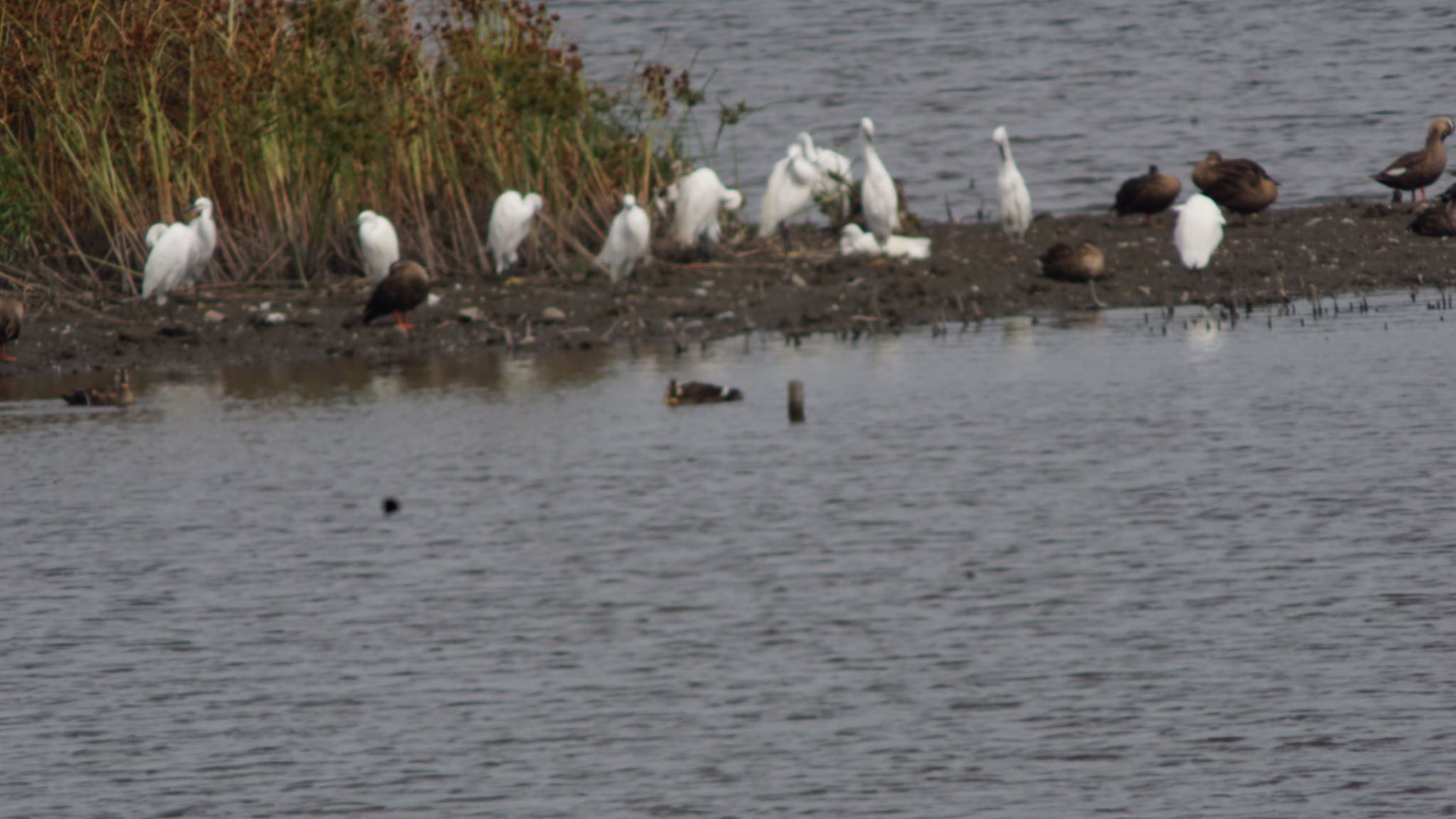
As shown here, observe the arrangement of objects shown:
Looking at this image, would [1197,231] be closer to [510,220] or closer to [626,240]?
[626,240]

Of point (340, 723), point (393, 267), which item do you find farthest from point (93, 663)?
point (393, 267)

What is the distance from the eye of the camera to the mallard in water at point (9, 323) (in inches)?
704

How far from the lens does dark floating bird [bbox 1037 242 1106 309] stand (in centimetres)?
1964

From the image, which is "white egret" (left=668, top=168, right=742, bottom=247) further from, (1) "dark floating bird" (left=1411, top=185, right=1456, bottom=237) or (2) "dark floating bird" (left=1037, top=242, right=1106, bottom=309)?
(1) "dark floating bird" (left=1411, top=185, right=1456, bottom=237)

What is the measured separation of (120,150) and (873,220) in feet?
22.2

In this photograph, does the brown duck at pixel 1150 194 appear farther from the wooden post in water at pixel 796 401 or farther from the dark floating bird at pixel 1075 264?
the wooden post in water at pixel 796 401

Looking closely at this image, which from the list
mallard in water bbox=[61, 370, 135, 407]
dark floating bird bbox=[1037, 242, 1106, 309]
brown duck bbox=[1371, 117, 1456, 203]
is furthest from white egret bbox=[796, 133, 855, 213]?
mallard in water bbox=[61, 370, 135, 407]

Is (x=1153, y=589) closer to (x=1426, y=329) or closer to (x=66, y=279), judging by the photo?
(x=1426, y=329)

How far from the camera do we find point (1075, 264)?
19.6 metres

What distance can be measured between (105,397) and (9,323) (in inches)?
121

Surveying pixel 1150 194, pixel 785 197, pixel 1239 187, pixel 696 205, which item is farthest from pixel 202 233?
pixel 1239 187

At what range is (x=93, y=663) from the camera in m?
8.39

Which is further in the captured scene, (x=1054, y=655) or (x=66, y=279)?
(x=66, y=279)

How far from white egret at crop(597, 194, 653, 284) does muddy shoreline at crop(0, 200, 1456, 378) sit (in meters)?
0.22
